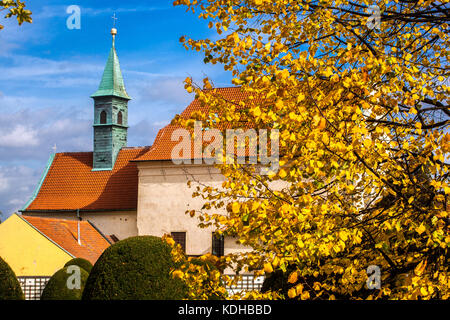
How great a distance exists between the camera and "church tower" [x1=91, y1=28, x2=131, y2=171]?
36.8m

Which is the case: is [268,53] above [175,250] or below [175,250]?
above

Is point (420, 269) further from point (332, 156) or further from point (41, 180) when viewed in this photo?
point (41, 180)

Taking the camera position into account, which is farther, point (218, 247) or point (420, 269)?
point (218, 247)

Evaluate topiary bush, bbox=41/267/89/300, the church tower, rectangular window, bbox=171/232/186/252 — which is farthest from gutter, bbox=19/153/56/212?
→ topiary bush, bbox=41/267/89/300

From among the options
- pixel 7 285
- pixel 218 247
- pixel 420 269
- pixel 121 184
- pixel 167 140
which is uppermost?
pixel 167 140

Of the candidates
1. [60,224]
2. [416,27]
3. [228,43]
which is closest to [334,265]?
[228,43]

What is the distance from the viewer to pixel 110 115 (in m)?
37.6

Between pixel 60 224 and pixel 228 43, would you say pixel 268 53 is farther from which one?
pixel 60 224

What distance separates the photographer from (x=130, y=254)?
10758 mm

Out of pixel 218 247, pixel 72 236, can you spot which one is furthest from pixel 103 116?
pixel 218 247

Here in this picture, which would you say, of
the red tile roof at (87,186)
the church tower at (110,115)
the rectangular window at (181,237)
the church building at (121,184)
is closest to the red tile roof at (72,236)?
the church building at (121,184)

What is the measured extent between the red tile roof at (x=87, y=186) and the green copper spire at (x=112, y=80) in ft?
12.9

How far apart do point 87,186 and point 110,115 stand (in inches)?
201
